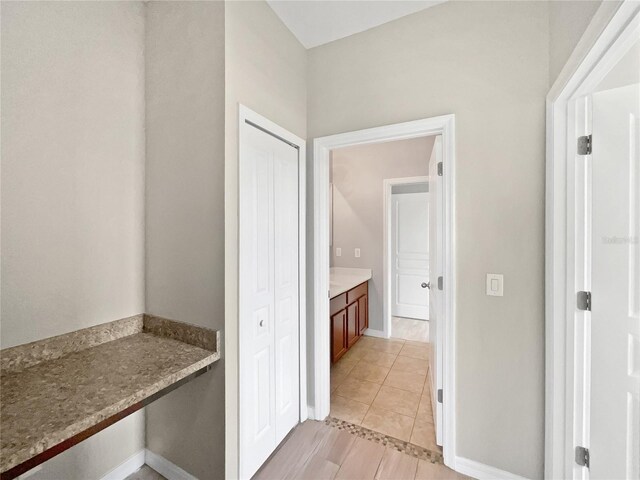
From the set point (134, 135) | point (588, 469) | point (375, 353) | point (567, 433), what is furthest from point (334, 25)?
point (375, 353)

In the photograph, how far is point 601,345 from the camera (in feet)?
4.00

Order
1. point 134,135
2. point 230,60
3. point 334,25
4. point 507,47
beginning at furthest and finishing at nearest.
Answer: point 334,25 < point 134,135 < point 507,47 < point 230,60

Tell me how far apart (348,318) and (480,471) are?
5.47 ft

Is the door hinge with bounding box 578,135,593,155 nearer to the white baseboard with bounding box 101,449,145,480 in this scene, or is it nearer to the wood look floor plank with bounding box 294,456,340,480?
the wood look floor plank with bounding box 294,456,340,480

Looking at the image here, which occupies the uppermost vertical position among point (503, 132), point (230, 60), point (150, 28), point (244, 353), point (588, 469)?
point (150, 28)

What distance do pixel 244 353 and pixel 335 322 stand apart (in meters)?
1.38

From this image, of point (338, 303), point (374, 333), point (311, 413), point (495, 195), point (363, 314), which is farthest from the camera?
point (374, 333)

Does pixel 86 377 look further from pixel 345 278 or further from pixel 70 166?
pixel 345 278

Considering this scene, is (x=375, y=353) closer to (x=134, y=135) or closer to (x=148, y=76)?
(x=134, y=135)

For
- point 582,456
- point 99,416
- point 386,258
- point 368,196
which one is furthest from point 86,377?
point 368,196

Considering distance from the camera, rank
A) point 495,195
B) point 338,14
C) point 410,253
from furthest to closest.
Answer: point 410,253 < point 338,14 < point 495,195

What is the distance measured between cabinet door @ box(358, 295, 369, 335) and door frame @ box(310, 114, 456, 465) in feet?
4.59

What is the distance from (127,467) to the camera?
1.56 metres

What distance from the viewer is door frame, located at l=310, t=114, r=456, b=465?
1.61 meters
